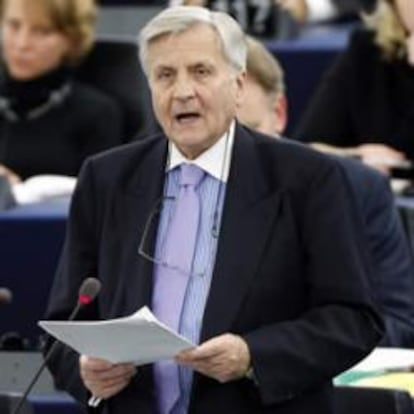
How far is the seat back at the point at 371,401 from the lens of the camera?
450cm

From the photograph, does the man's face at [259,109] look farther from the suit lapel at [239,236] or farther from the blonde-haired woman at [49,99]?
the blonde-haired woman at [49,99]

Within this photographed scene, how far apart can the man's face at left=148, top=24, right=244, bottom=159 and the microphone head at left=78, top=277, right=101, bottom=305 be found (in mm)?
338

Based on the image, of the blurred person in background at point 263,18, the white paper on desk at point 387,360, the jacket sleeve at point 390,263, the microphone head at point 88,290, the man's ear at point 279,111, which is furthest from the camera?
the blurred person in background at point 263,18

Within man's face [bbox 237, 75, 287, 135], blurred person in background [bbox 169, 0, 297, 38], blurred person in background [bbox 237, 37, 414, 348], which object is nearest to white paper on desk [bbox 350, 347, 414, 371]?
blurred person in background [bbox 237, 37, 414, 348]

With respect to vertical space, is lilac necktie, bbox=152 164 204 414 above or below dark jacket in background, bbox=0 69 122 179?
above

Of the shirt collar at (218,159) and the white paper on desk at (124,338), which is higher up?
the shirt collar at (218,159)

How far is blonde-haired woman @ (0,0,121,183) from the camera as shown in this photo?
23.6ft

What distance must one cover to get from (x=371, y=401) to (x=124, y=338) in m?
0.78

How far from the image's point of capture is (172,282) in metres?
4.18

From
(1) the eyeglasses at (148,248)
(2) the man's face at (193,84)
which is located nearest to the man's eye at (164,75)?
(2) the man's face at (193,84)

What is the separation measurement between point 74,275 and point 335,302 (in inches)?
21.0

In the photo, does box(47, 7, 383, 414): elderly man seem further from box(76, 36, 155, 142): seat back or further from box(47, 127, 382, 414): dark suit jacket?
box(76, 36, 155, 142): seat back

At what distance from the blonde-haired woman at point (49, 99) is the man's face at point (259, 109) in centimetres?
157

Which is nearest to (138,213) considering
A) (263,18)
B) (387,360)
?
(387,360)
